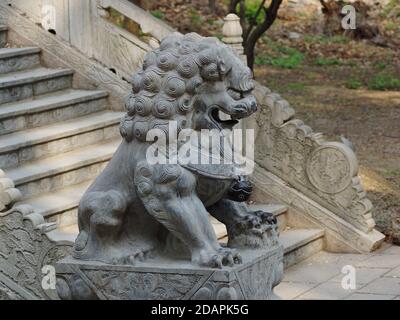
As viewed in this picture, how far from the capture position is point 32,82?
11312 millimetres

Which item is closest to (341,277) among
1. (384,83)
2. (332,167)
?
(332,167)

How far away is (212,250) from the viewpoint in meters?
7.01

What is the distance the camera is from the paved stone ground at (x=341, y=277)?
31.3ft

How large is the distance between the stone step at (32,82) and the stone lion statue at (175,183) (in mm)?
3977

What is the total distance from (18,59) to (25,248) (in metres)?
3.25

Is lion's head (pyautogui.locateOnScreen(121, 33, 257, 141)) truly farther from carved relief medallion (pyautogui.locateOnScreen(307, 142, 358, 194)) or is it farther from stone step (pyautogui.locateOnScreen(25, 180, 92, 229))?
carved relief medallion (pyautogui.locateOnScreen(307, 142, 358, 194))

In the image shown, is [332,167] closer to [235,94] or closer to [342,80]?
[235,94]

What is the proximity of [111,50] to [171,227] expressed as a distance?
4869 mm

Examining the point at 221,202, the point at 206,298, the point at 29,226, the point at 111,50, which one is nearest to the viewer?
the point at 206,298

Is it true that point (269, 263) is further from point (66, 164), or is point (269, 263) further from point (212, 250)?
point (66, 164)

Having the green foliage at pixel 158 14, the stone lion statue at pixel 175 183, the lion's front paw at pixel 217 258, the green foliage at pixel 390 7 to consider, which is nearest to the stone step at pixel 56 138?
the stone lion statue at pixel 175 183

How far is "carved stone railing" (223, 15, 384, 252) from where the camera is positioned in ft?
36.0

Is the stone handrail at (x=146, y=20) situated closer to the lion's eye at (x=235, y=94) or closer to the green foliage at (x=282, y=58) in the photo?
the lion's eye at (x=235, y=94)
